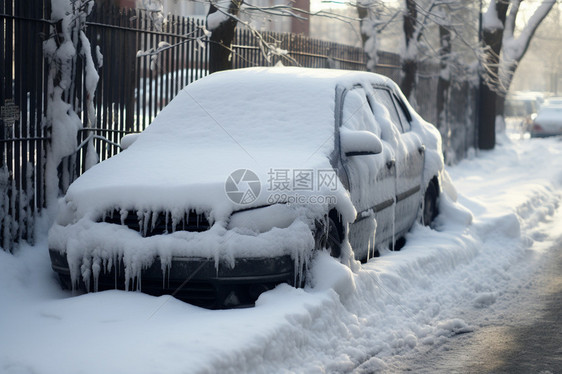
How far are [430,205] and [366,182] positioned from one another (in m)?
2.87

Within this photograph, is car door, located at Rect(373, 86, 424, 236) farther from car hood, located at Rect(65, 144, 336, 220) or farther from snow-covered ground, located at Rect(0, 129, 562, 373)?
car hood, located at Rect(65, 144, 336, 220)

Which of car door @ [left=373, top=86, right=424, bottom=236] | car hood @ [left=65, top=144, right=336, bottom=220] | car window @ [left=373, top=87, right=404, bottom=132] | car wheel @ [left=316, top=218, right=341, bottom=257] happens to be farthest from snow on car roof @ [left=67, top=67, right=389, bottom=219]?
car door @ [left=373, top=86, right=424, bottom=236]

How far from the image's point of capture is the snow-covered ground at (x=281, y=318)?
4688 mm

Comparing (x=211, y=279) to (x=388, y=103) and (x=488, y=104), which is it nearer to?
(x=388, y=103)

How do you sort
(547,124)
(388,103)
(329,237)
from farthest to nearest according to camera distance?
(547,124), (388,103), (329,237)

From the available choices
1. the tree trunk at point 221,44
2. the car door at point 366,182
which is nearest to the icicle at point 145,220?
the car door at point 366,182

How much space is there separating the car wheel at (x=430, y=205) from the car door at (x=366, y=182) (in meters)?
1.62

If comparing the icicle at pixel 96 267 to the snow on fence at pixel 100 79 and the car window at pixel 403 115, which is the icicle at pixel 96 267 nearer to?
the snow on fence at pixel 100 79

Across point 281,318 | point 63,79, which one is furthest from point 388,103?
point 281,318

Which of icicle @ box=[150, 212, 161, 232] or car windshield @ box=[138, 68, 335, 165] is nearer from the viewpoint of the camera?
icicle @ box=[150, 212, 161, 232]

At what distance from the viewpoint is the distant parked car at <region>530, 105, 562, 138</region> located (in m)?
33.4

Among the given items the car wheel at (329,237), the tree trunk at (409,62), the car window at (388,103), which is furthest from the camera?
the tree trunk at (409,62)

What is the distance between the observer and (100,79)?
367 inches

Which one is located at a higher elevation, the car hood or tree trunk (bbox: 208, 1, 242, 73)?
tree trunk (bbox: 208, 1, 242, 73)
